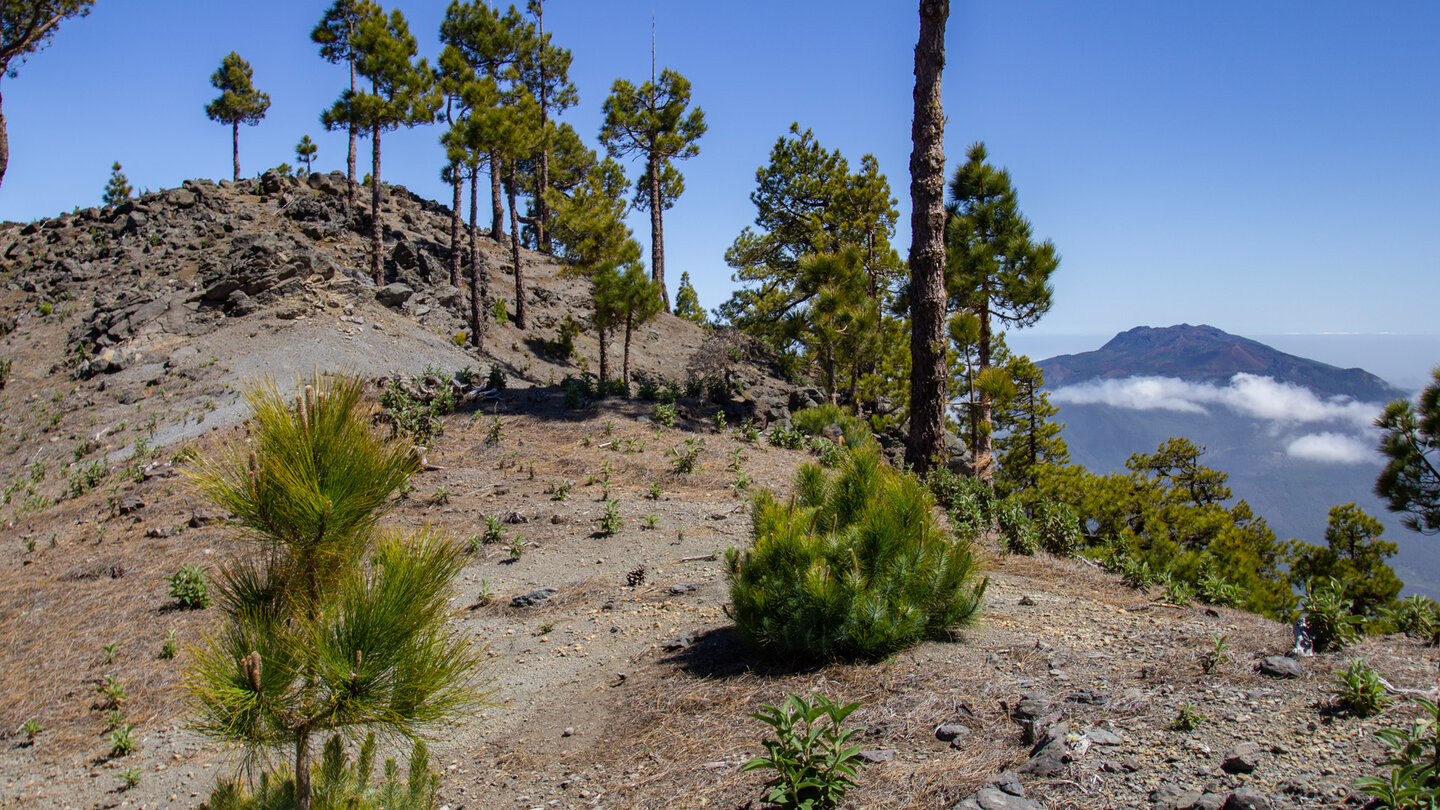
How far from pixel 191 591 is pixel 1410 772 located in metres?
8.38

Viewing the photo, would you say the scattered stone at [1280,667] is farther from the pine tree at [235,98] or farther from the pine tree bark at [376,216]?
→ the pine tree at [235,98]

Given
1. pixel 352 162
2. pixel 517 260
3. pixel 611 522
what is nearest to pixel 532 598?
pixel 611 522

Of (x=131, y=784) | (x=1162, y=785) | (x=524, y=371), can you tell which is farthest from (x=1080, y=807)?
(x=524, y=371)

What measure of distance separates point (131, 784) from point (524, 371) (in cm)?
1662

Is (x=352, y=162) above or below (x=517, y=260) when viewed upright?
above

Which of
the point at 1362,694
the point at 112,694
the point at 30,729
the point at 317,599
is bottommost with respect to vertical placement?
the point at 30,729

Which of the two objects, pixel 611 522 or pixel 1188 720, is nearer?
pixel 1188 720

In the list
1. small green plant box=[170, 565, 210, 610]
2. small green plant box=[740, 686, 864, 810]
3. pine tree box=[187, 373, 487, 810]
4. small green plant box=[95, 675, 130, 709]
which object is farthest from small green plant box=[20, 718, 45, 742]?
small green plant box=[740, 686, 864, 810]

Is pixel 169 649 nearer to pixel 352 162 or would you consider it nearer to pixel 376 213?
pixel 376 213

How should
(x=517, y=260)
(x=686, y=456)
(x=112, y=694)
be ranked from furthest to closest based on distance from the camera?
(x=517, y=260), (x=686, y=456), (x=112, y=694)

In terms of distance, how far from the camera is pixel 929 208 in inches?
373

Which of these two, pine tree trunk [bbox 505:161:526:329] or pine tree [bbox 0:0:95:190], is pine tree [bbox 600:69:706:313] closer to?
pine tree trunk [bbox 505:161:526:329]

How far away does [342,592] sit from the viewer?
2338 millimetres

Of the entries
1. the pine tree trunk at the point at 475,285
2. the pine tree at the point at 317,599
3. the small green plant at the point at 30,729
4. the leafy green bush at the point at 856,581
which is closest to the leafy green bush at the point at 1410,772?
the leafy green bush at the point at 856,581
